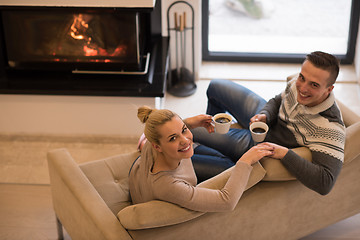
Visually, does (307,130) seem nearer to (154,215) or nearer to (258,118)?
(258,118)

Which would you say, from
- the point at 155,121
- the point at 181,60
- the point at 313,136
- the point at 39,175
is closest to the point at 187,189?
the point at 155,121

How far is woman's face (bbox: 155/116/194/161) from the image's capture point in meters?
1.88

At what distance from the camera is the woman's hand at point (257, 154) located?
197 centimetres

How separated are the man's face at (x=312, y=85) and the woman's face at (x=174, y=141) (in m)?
0.59

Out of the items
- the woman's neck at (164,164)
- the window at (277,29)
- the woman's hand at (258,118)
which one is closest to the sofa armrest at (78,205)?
the woman's neck at (164,164)

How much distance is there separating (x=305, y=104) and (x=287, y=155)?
303 millimetres

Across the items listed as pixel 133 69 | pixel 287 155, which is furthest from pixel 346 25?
pixel 287 155

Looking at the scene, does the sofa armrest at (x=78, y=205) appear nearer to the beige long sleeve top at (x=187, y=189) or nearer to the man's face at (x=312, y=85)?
the beige long sleeve top at (x=187, y=189)

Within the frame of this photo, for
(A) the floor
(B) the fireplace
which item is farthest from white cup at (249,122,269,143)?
(B) the fireplace

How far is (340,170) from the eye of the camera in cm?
203

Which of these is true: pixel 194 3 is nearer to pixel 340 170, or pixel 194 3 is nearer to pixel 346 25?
pixel 346 25

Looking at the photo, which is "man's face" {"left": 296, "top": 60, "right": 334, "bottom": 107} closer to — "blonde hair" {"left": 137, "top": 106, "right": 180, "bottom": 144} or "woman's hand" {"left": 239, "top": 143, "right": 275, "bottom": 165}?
"woman's hand" {"left": 239, "top": 143, "right": 275, "bottom": 165}

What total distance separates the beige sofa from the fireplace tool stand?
5.05 ft

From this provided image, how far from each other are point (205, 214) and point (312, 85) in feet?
2.42
